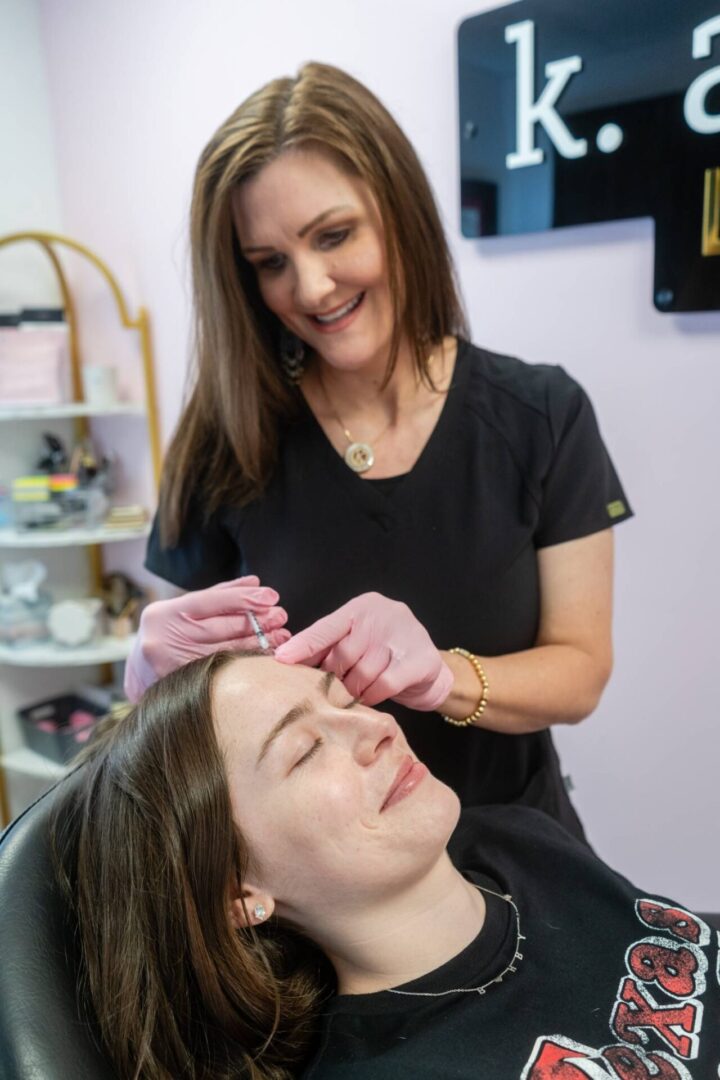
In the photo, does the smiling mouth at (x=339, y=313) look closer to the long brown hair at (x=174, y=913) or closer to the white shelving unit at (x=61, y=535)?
the long brown hair at (x=174, y=913)

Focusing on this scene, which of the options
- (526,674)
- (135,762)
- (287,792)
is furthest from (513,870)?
(135,762)

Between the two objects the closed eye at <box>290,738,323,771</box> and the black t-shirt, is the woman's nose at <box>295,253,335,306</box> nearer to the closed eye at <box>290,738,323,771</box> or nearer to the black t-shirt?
the closed eye at <box>290,738,323,771</box>

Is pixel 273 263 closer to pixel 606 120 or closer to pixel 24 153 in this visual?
pixel 606 120

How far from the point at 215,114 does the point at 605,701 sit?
1.89 m

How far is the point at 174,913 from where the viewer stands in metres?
0.90

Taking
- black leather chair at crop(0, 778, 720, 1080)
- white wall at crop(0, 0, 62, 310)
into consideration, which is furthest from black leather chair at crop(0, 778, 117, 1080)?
white wall at crop(0, 0, 62, 310)

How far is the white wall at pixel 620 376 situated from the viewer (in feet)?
5.49

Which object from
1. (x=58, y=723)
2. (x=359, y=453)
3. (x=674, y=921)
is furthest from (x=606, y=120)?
(x=58, y=723)

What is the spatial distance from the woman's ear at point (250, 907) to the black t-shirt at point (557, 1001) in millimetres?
151

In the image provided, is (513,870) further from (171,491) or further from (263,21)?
(263,21)

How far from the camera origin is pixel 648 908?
106cm

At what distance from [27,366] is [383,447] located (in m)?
1.72

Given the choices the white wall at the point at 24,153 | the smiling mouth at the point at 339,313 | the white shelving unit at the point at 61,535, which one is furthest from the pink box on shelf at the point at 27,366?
the smiling mouth at the point at 339,313

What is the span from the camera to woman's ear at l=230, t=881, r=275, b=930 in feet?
3.05
